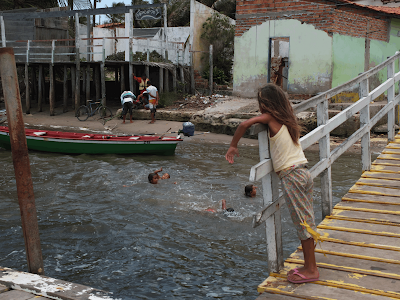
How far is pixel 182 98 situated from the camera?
66.0ft

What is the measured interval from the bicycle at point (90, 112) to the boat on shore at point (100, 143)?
5.67 metres

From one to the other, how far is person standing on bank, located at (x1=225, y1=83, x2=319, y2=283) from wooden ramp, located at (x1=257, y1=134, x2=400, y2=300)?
0.17 metres

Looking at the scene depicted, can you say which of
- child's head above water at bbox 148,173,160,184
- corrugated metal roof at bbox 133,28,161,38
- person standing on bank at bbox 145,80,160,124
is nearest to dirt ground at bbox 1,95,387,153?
person standing on bank at bbox 145,80,160,124

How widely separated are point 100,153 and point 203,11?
11.7 metres

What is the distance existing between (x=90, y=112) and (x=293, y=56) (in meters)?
9.22

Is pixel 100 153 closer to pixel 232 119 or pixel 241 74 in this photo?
pixel 232 119

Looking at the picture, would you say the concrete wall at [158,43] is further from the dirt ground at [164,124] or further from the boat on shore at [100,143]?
the boat on shore at [100,143]

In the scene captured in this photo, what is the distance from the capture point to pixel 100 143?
12.4 meters

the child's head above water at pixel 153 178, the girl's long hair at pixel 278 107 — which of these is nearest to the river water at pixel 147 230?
the child's head above water at pixel 153 178

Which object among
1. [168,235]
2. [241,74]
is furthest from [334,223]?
[241,74]

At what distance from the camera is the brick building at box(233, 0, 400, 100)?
15.1 metres

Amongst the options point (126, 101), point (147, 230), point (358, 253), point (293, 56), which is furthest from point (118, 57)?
point (358, 253)

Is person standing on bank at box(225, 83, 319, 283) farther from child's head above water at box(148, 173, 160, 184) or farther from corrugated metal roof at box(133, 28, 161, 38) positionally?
corrugated metal roof at box(133, 28, 161, 38)

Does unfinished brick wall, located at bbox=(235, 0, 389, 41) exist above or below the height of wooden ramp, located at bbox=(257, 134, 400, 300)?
above
